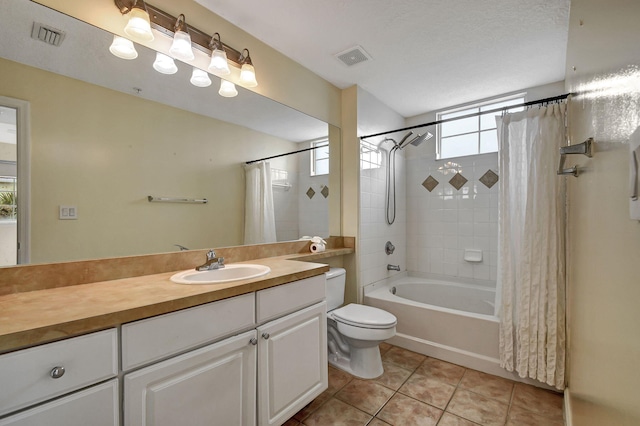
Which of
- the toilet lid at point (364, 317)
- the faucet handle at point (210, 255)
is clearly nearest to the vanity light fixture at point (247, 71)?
the faucet handle at point (210, 255)

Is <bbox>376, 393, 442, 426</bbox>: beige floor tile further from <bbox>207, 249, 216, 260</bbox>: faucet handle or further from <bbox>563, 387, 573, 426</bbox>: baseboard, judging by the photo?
<bbox>207, 249, 216, 260</bbox>: faucet handle

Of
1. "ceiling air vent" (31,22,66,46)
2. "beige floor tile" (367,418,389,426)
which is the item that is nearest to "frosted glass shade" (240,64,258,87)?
"ceiling air vent" (31,22,66,46)

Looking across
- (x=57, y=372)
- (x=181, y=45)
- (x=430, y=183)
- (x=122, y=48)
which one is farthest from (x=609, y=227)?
(x=430, y=183)

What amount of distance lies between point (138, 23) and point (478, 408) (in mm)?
2777

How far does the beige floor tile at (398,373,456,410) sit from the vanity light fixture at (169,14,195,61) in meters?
2.43

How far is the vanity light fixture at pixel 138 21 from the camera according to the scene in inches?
48.6

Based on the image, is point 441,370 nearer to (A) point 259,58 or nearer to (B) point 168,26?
(A) point 259,58

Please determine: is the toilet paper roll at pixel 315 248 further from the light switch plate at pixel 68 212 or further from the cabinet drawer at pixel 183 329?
the light switch plate at pixel 68 212

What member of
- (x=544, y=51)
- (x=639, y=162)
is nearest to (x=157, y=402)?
(x=639, y=162)

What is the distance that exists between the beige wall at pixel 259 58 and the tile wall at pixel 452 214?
1.34m

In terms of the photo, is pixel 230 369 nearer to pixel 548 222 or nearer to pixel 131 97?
pixel 131 97

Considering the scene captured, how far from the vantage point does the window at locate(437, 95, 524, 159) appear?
2.79 meters

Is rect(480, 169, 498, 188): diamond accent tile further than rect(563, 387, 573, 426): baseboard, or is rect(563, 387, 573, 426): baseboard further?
rect(480, 169, 498, 188): diamond accent tile

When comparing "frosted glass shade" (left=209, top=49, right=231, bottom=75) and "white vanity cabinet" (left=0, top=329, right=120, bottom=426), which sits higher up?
"frosted glass shade" (left=209, top=49, right=231, bottom=75)
